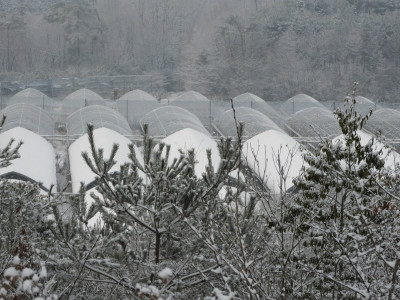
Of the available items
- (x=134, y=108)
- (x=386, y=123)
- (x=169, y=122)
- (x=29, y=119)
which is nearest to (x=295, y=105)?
(x=386, y=123)

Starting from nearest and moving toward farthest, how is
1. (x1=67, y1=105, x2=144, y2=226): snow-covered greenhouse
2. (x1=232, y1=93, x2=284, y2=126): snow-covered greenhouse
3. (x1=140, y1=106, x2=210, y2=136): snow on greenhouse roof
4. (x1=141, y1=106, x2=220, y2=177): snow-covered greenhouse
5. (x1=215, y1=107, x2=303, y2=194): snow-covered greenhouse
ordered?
(x1=67, y1=105, x2=144, y2=226): snow-covered greenhouse < (x1=215, y1=107, x2=303, y2=194): snow-covered greenhouse < (x1=141, y1=106, x2=220, y2=177): snow-covered greenhouse < (x1=140, y1=106, x2=210, y2=136): snow on greenhouse roof < (x1=232, y1=93, x2=284, y2=126): snow-covered greenhouse

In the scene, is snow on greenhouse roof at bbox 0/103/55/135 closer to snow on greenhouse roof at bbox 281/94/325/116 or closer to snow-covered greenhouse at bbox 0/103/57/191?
snow-covered greenhouse at bbox 0/103/57/191

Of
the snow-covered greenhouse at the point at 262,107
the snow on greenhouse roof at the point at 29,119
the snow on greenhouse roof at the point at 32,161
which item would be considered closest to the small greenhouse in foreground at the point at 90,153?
the snow on greenhouse roof at the point at 32,161

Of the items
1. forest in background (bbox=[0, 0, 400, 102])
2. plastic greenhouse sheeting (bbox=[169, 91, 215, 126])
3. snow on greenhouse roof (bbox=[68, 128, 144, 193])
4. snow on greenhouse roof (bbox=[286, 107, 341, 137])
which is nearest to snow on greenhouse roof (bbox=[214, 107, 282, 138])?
plastic greenhouse sheeting (bbox=[169, 91, 215, 126])

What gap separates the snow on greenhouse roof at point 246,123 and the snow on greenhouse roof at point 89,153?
176 inches

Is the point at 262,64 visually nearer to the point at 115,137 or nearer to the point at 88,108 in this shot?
the point at 88,108

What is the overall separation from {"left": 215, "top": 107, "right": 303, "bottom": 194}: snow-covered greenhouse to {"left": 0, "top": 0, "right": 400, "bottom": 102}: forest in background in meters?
23.8

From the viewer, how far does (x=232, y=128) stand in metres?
20.7

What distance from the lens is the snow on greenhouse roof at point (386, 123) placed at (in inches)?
783

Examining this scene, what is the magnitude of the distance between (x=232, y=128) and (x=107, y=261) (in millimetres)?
15442

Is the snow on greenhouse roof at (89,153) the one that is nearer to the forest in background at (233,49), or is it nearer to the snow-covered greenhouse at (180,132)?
the snow-covered greenhouse at (180,132)

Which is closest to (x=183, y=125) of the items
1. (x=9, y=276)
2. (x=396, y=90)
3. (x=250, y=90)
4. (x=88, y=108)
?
(x=88, y=108)

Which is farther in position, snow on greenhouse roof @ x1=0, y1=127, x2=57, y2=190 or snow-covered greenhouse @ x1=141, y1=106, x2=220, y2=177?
snow-covered greenhouse @ x1=141, y1=106, x2=220, y2=177

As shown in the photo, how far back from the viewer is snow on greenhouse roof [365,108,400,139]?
19888 millimetres
